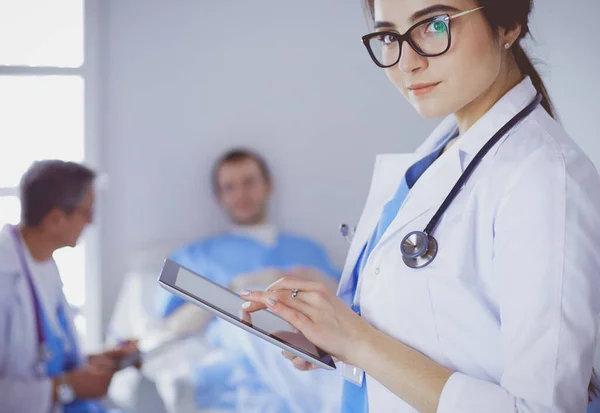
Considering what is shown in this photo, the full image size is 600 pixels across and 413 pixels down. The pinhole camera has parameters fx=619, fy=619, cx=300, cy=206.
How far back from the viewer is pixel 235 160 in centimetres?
216

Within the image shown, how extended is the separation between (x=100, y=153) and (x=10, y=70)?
0.35m

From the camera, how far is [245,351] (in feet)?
5.70

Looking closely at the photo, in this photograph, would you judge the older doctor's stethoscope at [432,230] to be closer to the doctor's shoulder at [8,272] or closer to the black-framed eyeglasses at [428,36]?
the black-framed eyeglasses at [428,36]

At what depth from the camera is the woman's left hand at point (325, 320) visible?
66 centimetres

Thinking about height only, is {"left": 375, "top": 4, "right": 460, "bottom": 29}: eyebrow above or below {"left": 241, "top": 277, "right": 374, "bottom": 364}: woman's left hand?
above

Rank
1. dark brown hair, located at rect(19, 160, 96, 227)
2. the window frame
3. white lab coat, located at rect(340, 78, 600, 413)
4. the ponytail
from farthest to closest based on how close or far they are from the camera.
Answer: the window frame
dark brown hair, located at rect(19, 160, 96, 227)
the ponytail
white lab coat, located at rect(340, 78, 600, 413)

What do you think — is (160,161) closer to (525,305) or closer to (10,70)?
(10,70)

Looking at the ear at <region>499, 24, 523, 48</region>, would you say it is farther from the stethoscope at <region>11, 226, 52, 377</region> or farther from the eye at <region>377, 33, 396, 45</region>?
the stethoscope at <region>11, 226, 52, 377</region>

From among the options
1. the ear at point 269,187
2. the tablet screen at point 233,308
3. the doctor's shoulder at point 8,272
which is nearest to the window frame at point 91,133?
the doctor's shoulder at point 8,272

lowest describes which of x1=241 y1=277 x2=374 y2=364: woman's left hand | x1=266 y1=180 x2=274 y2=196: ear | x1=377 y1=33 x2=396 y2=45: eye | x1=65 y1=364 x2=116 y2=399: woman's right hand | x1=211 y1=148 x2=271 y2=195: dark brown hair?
x1=65 y1=364 x2=116 y2=399: woman's right hand

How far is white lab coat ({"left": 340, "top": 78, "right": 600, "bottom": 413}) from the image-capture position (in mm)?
600

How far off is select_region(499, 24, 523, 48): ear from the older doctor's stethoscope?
0.26ft

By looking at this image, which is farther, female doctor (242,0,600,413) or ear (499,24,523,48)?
ear (499,24,523,48)

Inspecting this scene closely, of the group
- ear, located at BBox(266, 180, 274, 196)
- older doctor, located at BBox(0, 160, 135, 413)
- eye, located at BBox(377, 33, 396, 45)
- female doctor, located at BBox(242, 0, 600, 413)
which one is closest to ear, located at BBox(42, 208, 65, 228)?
older doctor, located at BBox(0, 160, 135, 413)
